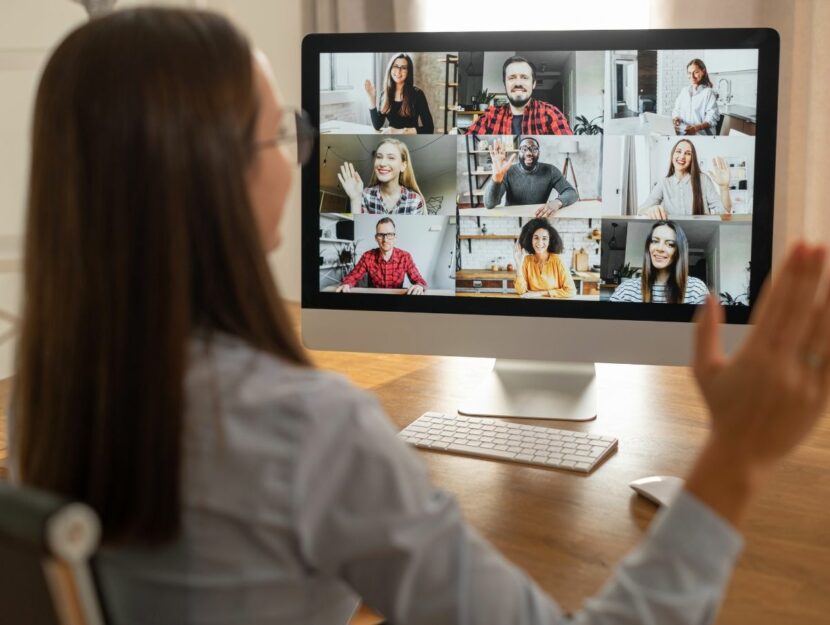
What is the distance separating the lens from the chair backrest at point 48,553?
0.46m

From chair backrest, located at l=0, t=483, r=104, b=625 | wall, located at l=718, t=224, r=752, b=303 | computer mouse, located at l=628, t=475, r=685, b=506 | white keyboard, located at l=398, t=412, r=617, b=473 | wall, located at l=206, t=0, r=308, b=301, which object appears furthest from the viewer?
wall, located at l=206, t=0, r=308, b=301

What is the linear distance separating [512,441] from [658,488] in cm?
22

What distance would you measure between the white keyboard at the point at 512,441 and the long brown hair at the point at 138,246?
58 cm

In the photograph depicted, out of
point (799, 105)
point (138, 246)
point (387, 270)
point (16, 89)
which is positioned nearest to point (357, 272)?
point (387, 270)

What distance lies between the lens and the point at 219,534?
21.0 inches

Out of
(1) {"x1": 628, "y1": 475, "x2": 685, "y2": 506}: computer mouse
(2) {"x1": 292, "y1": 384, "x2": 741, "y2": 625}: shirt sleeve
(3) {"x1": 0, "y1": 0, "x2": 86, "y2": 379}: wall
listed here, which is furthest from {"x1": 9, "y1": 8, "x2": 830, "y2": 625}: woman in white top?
(3) {"x1": 0, "y1": 0, "x2": 86, "y2": 379}: wall

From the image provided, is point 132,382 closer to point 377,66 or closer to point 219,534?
point 219,534

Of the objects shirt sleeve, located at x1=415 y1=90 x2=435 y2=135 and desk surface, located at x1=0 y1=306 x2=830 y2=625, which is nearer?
desk surface, located at x1=0 y1=306 x2=830 y2=625

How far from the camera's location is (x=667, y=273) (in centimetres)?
122

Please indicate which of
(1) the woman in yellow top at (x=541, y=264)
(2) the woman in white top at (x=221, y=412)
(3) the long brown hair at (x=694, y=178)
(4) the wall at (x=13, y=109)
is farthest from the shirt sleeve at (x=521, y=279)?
(4) the wall at (x=13, y=109)

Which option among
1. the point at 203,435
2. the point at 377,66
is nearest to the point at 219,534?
the point at 203,435

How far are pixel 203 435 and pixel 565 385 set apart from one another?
36.4 inches

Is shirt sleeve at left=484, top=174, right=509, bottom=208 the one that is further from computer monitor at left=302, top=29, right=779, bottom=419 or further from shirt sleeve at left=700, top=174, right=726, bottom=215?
shirt sleeve at left=700, top=174, right=726, bottom=215

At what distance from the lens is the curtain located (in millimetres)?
2514
